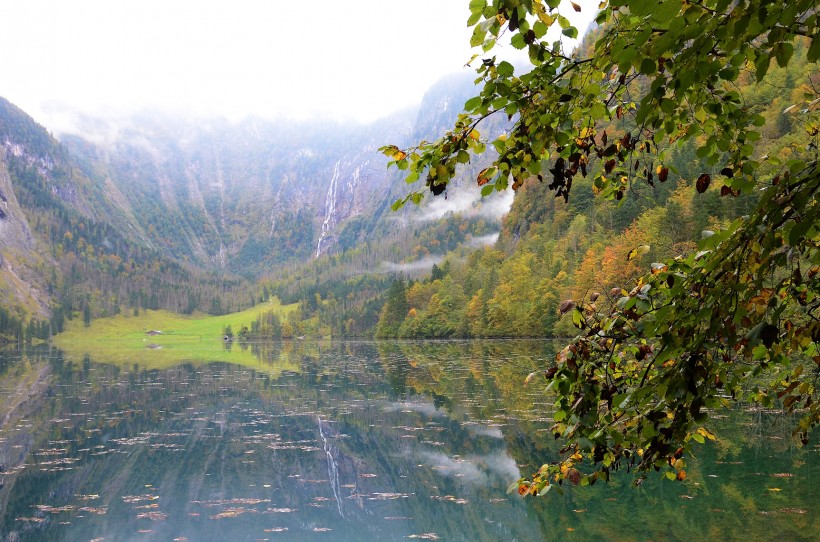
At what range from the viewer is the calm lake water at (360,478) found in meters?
15.6

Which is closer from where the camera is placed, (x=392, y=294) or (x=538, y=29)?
(x=538, y=29)

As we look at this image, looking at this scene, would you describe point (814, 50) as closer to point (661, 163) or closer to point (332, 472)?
point (661, 163)

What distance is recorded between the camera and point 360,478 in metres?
21.5

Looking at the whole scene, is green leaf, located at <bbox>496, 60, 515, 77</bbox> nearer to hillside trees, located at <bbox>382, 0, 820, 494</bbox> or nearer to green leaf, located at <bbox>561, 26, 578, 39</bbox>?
hillside trees, located at <bbox>382, 0, 820, 494</bbox>

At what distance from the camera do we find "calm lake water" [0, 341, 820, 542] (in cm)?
1562

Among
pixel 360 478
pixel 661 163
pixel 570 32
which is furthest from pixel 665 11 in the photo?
pixel 360 478

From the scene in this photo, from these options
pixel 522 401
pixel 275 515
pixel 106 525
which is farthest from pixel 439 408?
pixel 106 525

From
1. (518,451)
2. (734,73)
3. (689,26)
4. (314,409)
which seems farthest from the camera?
(314,409)

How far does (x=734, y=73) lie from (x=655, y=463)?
3.01m

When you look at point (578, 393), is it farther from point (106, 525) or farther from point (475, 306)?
point (475, 306)

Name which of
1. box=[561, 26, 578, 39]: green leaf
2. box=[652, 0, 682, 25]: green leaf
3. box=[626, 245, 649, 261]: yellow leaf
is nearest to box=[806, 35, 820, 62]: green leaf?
box=[652, 0, 682, 25]: green leaf

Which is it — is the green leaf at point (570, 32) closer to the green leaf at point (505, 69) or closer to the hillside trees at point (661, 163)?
the hillside trees at point (661, 163)

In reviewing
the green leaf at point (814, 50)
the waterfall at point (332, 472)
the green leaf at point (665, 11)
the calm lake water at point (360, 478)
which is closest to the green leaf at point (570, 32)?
the green leaf at point (665, 11)

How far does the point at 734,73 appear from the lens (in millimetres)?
3648
